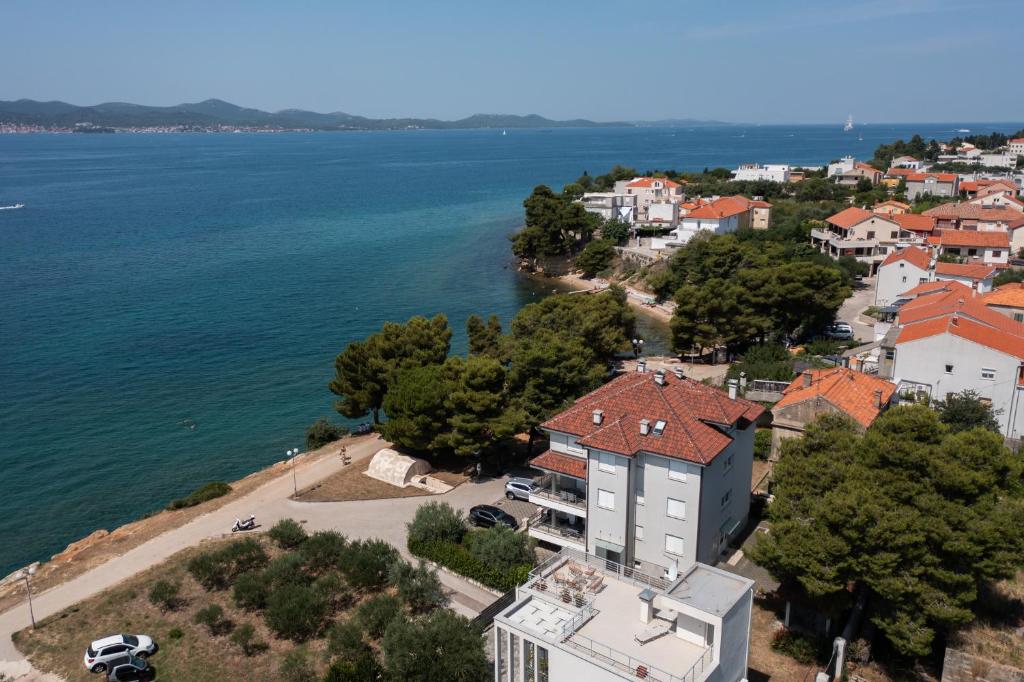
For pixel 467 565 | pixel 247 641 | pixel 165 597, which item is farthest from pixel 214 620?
pixel 467 565

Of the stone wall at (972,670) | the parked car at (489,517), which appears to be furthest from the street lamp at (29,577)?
the stone wall at (972,670)

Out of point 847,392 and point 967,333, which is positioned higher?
point 967,333

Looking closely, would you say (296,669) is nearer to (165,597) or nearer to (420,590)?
(420,590)

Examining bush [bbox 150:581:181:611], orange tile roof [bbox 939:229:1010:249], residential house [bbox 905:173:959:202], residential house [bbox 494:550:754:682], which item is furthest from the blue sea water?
residential house [bbox 905:173:959:202]

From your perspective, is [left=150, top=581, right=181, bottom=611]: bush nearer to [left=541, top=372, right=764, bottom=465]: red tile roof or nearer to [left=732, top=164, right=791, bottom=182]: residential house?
[left=541, top=372, right=764, bottom=465]: red tile roof

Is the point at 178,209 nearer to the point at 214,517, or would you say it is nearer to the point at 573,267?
the point at 573,267

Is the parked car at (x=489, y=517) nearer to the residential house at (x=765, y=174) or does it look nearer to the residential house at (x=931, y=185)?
the residential house at (x=931, y=185)
